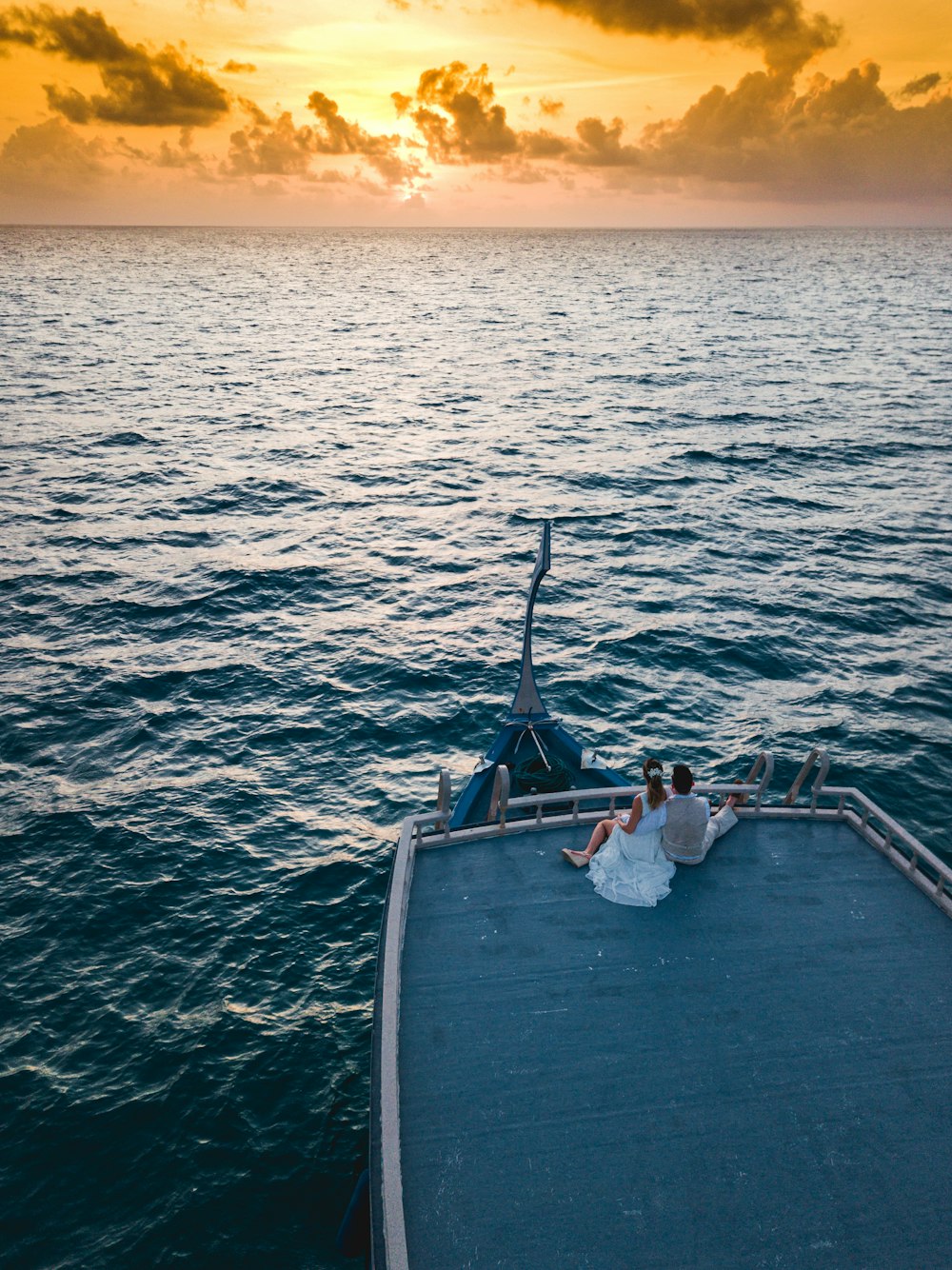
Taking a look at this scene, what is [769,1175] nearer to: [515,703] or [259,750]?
[515,703]

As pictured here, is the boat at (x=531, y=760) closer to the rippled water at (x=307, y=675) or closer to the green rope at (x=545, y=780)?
the green rope at (x=545, y=780)

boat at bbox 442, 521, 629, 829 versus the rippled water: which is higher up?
boat at bbox 442, 521, 629, 829

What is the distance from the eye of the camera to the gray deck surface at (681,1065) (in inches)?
271

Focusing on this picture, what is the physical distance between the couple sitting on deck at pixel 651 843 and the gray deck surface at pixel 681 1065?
0.76ft

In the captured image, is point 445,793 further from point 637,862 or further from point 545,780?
point 545,780

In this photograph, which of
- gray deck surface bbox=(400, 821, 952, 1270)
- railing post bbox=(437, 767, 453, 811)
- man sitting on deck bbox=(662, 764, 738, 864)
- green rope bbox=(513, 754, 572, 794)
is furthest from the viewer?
green rope bbox=(513, 754, 572, 794)

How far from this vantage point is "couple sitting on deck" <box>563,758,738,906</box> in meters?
10.5

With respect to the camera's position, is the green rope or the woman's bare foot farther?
the green rope

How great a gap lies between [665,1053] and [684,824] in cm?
308

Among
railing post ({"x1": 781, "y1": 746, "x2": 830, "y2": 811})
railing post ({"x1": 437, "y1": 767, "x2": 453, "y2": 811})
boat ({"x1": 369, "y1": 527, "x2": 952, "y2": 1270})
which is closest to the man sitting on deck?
boat ({"x1": 369, "y1": 527, "x2": 952, "y2": 1270})

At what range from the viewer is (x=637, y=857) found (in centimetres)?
1078

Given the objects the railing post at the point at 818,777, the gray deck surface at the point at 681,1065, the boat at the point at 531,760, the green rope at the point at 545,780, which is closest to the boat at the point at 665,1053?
the gray deck surface at the point at 681,1065

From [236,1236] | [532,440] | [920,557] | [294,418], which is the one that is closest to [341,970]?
[236,1236]

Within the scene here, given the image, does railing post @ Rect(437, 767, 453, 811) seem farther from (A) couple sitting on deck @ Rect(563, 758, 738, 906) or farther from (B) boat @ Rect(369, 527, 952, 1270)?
(A) couple sitting on deck @ Rect(563, 758, 738, 906)
